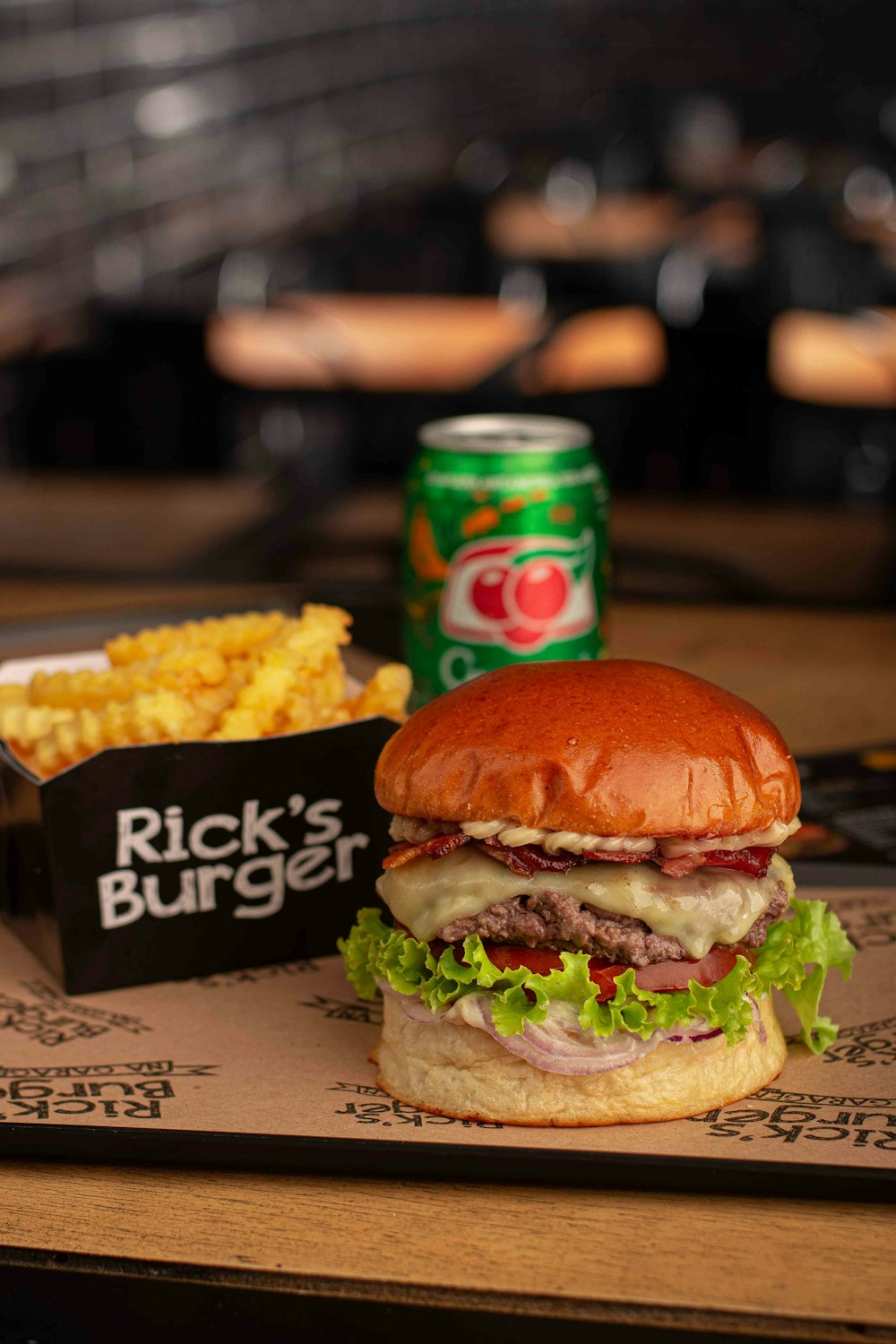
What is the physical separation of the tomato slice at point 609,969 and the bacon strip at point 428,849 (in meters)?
0.08

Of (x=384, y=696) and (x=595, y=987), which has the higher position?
(x=384, y=696)

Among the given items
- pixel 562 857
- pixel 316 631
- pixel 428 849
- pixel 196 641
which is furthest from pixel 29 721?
pixel 562 857

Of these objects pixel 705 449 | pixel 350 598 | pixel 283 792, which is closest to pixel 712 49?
pixel 705 449

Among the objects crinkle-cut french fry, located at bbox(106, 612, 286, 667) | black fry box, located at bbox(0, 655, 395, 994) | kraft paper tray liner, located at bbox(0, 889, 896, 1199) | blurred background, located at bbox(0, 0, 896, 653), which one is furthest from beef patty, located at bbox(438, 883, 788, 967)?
blurred background, located at bbox(0, 0, 896, 653)

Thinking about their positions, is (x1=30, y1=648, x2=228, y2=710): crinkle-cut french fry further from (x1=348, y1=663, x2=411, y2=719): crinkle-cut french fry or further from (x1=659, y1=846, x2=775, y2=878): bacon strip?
(x1=659, y1=846, x2=775, y2=878): bacon strip

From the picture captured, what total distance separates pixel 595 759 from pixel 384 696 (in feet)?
1.44

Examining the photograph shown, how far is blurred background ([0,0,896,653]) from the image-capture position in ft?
12.2

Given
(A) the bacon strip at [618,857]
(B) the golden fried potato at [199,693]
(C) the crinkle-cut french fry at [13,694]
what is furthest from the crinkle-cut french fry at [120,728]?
(A) the bacon strip at [618,857]

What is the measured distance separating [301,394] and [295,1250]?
356 cm

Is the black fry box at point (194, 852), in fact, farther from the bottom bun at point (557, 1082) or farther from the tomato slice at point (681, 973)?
the tomato slice at point (681, 973)

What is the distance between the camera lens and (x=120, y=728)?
146cm

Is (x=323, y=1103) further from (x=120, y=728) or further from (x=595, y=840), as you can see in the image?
(x=120, y=728)

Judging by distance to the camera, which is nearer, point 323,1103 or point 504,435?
point 323,1103

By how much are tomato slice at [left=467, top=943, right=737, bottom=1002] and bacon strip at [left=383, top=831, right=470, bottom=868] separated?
84 millimetres
